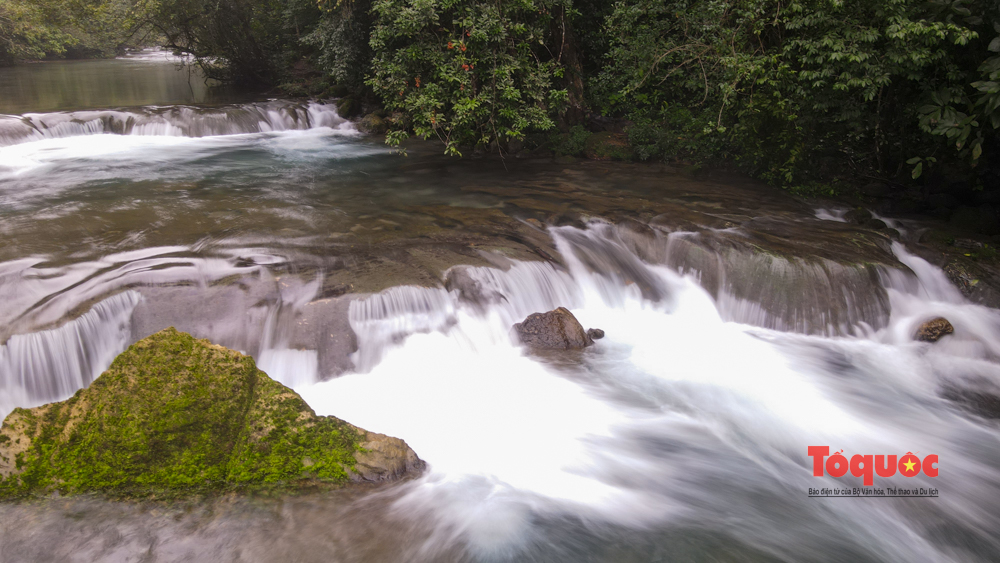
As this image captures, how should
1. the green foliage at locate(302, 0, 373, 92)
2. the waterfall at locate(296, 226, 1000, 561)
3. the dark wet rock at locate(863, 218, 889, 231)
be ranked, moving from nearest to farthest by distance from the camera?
the waterfall at locate(296, 226, 1000, 561) < the dark wet rock at locate(863, 218, 889, 231) < the green foliage at locate(302, 0, 373, 92)

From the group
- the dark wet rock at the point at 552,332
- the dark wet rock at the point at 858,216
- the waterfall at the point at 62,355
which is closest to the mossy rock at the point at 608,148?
the dark wet rock at the point at 858,216

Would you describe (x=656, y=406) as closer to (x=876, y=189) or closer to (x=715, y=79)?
(x=876, y=189)

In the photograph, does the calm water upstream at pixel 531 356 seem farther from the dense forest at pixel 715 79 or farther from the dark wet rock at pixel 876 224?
the dense forest at pixel 715 79

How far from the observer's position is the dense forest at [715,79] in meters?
7.57

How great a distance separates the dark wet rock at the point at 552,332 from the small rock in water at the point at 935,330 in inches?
149

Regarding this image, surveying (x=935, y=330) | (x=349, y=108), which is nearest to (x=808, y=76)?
(x=935, y=330)

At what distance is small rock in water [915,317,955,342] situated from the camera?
6977 millimetres

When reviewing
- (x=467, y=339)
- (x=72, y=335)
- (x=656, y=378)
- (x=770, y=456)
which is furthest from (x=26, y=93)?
(x=770, y=456)

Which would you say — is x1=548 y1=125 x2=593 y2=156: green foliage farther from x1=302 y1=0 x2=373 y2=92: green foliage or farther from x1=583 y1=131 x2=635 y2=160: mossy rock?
x1=302 y1=0 x2=373 y2=92: green foliage

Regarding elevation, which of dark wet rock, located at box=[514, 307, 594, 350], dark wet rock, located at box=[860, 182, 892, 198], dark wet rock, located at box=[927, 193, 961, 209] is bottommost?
dark wet rock, located at box=[514, 307, 594, 350]

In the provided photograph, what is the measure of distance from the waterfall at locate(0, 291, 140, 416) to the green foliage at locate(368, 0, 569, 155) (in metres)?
5.78

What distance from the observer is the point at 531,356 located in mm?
6586

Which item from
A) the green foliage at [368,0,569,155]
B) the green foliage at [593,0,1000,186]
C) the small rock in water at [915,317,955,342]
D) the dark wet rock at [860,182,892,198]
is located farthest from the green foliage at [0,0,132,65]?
the small rock in water at [915,317,955,342]

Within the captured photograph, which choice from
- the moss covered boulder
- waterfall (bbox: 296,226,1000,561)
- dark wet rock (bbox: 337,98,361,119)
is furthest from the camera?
dark wet rock (bbox: 337,98,361,119)
